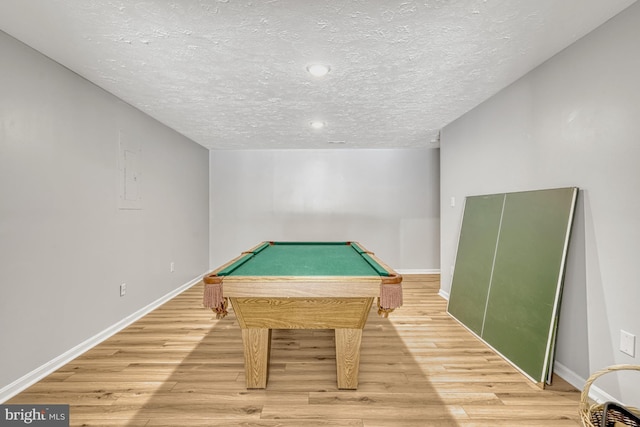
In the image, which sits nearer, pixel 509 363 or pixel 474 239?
pixel 509 363

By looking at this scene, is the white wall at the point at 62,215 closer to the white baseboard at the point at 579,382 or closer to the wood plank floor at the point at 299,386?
the wood plank floor at the point at 299,386

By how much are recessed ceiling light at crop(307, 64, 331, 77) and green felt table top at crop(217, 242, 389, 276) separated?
149 centimetres

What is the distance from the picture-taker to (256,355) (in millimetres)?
1986

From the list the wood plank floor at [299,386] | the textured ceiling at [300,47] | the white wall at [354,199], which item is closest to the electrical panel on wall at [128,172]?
the textured ceiling at [300,47]

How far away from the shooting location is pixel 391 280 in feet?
5.79

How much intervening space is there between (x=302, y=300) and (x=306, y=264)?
0.51m

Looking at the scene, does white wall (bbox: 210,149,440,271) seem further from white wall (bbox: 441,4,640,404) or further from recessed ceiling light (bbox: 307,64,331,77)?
recessed ceiling light (bbox: 307,64,331,77)

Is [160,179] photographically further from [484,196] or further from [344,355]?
[484,196]

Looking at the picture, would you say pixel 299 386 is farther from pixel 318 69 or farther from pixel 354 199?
pixel 354 199

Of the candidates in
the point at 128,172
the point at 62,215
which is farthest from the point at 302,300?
the point at 128,172

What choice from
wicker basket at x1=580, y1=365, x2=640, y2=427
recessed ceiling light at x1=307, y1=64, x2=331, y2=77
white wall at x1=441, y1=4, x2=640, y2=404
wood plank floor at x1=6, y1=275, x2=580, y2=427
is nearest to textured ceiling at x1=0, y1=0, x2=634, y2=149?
recessed ceiling light at x1=307, y1=64, x2=331, y2=77

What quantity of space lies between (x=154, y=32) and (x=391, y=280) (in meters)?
2.04

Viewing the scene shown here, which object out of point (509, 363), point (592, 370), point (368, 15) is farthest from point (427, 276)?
point (368, 15)

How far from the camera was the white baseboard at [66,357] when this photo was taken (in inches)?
75.7
